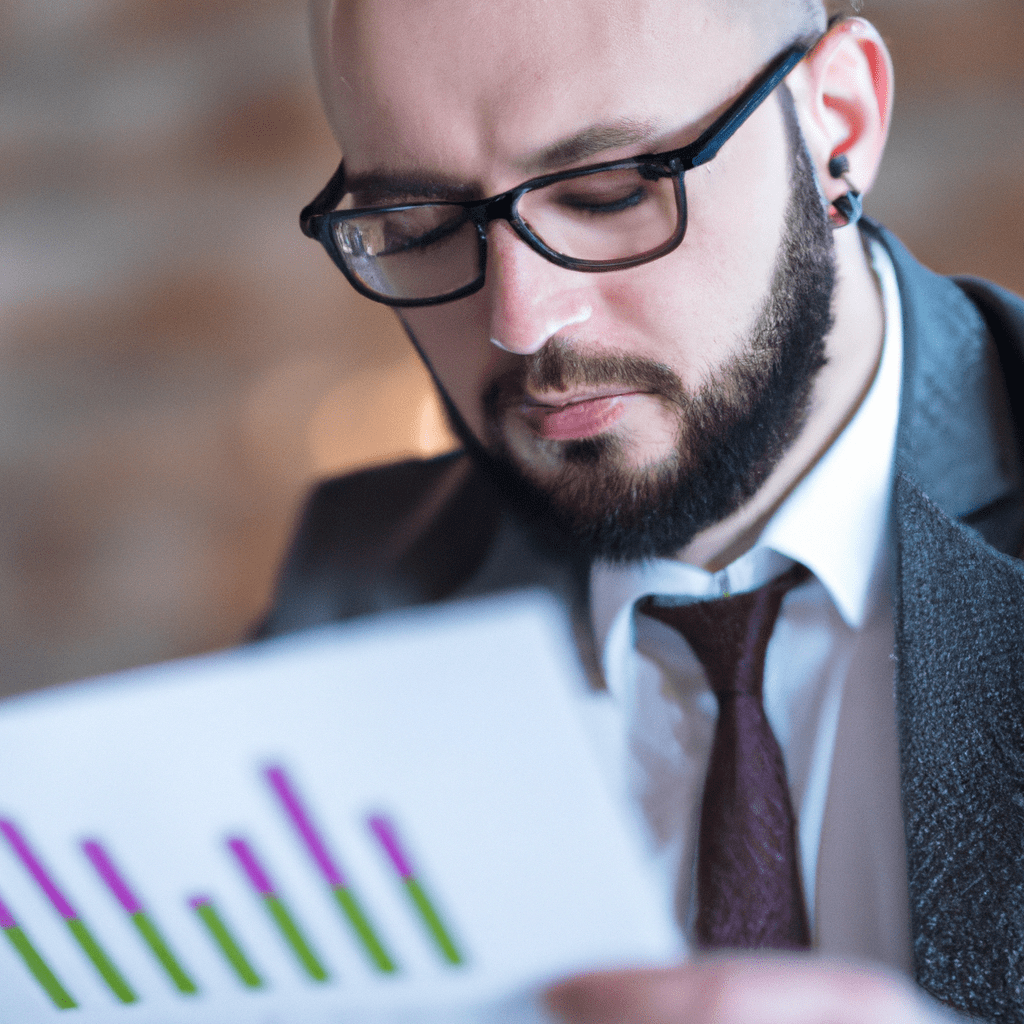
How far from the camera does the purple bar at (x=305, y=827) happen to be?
36 centimetres

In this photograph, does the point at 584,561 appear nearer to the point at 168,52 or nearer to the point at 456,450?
the point at 456,450

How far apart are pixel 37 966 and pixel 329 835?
177 millimetres

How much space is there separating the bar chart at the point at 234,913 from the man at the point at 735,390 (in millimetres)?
314

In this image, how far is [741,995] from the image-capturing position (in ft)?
1.06

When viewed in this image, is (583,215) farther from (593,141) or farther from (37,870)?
Result: (37,870)

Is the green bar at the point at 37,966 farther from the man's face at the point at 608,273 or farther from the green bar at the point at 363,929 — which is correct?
the man's face at the point at 608,273

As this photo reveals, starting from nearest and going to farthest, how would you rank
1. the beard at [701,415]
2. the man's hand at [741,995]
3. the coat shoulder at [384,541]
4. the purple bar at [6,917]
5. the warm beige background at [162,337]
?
the man's hand at [741,995], the purple bar at [6,917], the beard at [701,415], the coat shoulder at [384,541], the warm beige background at [162,337]

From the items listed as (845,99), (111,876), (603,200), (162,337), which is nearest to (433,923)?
(111,876)

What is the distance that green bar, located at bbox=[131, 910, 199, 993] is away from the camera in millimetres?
399

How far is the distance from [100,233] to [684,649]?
3.74ft

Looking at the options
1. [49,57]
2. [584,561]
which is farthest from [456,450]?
[49,57]

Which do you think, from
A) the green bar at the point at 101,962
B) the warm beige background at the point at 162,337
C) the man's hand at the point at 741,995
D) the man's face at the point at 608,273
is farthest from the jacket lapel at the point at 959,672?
the warm beige background at the point at 162,337

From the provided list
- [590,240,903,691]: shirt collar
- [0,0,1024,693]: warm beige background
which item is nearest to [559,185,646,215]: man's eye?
[590,240,903,691]: shirt collar

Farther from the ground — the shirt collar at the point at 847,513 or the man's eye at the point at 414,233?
the man's eye at the point at 414,233
